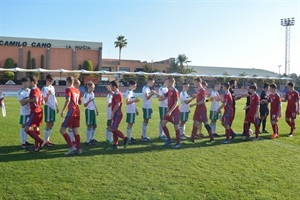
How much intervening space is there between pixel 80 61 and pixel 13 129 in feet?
159

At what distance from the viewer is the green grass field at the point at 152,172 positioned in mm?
5328

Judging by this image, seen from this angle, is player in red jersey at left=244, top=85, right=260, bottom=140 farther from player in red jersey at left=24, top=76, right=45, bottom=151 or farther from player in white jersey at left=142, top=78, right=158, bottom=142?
player in red jersey at left=24, top=76, right=45, bottom=151

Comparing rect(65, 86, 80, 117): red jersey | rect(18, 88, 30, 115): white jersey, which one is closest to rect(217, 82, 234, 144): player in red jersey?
rect(65, 86, 80, 117): red jersey

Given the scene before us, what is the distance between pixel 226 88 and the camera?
1003 centimetres

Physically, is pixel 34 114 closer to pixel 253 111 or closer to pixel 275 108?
pixel 253 111

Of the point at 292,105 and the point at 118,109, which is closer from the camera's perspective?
the point at 118,109

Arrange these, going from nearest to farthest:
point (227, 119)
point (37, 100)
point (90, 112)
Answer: point (37, 100)
point (90, 112)
point (227, 119)

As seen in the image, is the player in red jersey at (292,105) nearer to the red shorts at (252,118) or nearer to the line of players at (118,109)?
the line of players at (118,109)

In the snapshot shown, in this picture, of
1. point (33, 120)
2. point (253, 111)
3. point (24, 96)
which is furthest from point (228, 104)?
point (24, 96)

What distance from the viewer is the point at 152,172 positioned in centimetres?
650

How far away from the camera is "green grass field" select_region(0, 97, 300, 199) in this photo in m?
5.33

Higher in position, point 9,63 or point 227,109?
point 9,63

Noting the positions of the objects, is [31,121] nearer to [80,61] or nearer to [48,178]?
[48,178]


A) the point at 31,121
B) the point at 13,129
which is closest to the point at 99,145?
the point at 31,121
